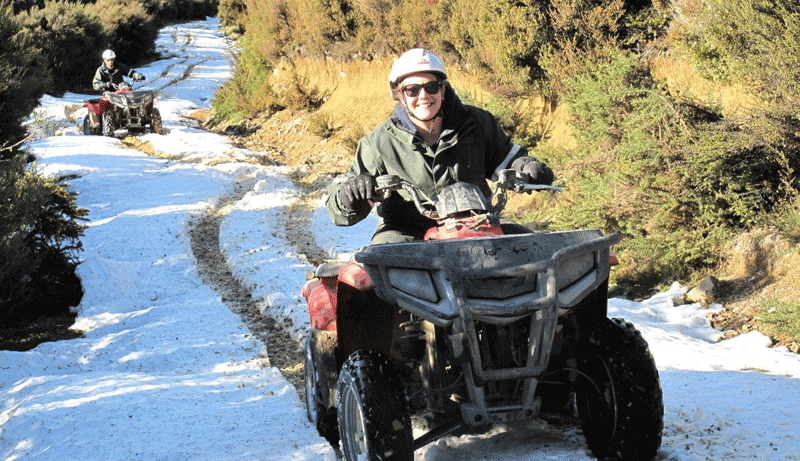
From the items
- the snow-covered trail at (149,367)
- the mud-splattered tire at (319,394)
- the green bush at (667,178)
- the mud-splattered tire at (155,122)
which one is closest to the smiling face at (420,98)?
the mud-splattered tire at (319,394)

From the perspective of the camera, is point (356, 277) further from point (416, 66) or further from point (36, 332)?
point (36, 332)

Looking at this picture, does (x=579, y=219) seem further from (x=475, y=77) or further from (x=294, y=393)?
(x=475, y=77)

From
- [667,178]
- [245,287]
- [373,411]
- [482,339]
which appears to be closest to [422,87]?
[482,339]

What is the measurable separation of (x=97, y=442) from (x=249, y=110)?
18.9 metres

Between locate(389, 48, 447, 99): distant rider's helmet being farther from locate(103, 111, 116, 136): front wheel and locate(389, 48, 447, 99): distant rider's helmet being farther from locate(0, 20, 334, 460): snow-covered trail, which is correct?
locate(103, 111, 116, 136): front wheel

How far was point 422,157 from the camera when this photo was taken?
15.0 ft

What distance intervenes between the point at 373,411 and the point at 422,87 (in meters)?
1.81

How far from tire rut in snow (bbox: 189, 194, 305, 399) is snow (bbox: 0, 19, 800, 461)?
11cm

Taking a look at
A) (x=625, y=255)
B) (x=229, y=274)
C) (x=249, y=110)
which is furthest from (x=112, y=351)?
(x=249, y=110)

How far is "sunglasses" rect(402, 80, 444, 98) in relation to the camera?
444 centimetres

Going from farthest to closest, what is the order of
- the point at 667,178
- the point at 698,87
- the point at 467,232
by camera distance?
the point at 698,87 < the point at 667,178 < the point at 467,232

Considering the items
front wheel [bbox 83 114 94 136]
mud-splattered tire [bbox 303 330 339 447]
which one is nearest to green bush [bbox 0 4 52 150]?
front wheel [bbox 83 114 94 136]

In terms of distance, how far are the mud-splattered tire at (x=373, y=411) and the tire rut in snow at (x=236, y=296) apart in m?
2.12

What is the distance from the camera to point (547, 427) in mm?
4355
